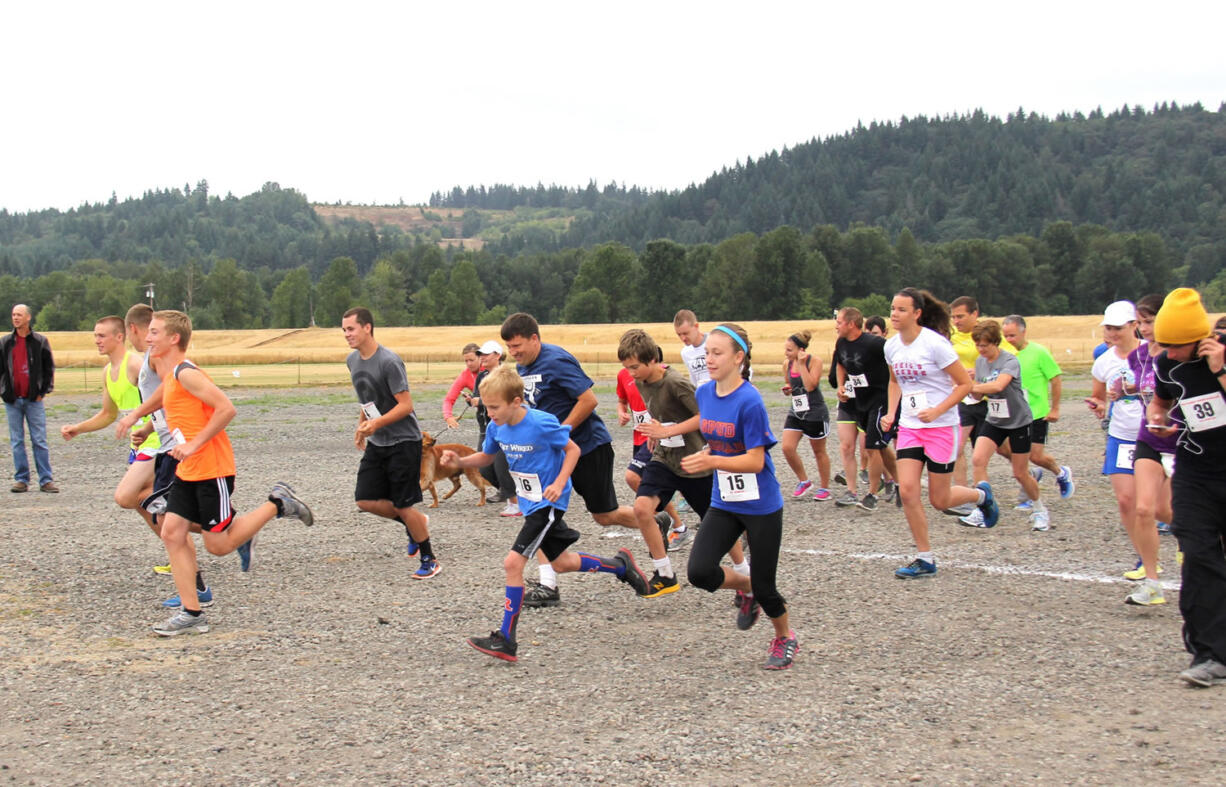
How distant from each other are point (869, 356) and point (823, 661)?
17.7ft

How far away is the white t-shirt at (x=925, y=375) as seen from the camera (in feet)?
25.8

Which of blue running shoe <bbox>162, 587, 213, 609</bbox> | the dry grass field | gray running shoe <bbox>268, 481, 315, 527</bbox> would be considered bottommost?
the dry grass field

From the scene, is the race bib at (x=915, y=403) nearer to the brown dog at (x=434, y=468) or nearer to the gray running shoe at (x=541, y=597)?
the gray running shoe at (x=541, y=597)

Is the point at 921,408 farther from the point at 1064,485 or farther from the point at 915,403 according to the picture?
the point at 1064,485

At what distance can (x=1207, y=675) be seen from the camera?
520cm

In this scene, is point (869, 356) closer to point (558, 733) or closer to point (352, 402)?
point (558, 733)

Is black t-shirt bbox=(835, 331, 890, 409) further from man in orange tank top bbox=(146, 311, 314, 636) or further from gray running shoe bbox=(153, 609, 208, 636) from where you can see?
gray running shoe bbox=(153, 609, 208, 636)

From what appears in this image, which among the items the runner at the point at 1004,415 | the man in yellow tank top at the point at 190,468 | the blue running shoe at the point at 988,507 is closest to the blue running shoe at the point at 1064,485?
the runner at the point at 1004,415

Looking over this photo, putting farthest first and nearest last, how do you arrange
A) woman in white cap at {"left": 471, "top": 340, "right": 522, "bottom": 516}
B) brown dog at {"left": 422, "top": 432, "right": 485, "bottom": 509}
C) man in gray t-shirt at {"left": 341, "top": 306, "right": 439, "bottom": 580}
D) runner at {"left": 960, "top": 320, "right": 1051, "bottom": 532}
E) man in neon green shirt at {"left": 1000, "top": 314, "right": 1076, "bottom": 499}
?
brown dog at {"left": 422, "top": 432, "right": 485, "bottom": 509} → woman in white cap at {"left": 471, "top": 340, "right": 522, "bottom": 516} → man in neon green shirt at {"left": 1000, "top": 314, "right": 1076, "bottom": 499} → runner at {"left": 960, "top": 320, "right": 1051, "bottom": 532} → man in gray t-shirt at {"left": 341, "top": 306, "right": 439, "bottom": 580}

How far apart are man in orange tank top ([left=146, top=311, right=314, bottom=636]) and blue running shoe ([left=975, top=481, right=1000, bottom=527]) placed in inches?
245

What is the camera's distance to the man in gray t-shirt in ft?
26.6

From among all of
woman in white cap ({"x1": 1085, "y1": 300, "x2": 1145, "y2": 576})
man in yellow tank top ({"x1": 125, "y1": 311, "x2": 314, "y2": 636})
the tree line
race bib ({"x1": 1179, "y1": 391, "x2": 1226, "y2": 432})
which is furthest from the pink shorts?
the tree line

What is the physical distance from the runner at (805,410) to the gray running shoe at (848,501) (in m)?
0.30

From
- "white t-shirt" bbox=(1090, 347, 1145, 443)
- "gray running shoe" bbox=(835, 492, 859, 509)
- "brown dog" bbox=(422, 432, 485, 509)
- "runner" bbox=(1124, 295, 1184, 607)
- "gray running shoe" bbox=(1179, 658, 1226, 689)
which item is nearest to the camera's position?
"gray running shoe" bbox=(1179, 658, 1226, 689)
